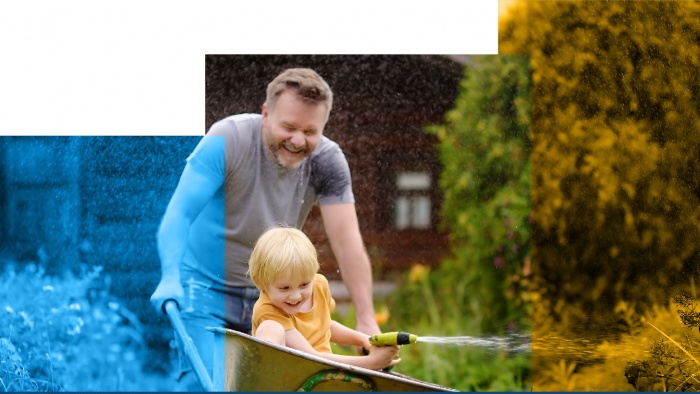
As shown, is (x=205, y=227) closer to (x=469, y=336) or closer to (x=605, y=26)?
(x=469, y=336)

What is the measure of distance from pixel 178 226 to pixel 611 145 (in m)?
2.26

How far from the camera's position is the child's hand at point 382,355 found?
16.4ft

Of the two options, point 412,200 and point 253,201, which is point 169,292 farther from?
point 412,200

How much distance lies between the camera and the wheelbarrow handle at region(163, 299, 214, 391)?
5211 millimetres

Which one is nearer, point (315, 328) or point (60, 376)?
point (315, 328)

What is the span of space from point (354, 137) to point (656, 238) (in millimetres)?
1663

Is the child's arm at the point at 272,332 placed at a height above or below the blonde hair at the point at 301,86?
below

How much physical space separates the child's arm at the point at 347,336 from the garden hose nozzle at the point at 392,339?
0.61 ft

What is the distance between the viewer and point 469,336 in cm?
532

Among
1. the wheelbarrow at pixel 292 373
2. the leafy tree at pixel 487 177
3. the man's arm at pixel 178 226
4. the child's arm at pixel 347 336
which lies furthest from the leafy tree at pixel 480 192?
the man's arm at pixel 178 226

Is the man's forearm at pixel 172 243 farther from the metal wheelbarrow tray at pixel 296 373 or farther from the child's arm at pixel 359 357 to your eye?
the child's arm at pixel 359 357

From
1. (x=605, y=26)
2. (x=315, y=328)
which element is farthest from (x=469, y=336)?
(x=605, y=26)

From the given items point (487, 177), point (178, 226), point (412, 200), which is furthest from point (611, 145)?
point (178, 226)

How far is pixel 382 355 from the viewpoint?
5.03m
